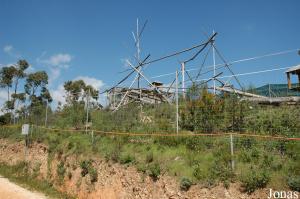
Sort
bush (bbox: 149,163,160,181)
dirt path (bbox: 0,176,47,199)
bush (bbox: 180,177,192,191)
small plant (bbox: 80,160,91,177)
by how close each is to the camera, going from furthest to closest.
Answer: small plant (bbox: 80,160,91,177) → dirt path (bbox: 0,176,47,199) → bush (bbox: 149,163,160,181) → bush (bbox: 180,177,192,191)

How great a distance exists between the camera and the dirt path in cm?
1166

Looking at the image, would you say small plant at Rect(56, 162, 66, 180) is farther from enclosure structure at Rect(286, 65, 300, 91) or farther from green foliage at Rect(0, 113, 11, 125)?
green foliage at Rect(0, 113, 11, 125)

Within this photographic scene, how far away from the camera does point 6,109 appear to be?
1414 inches

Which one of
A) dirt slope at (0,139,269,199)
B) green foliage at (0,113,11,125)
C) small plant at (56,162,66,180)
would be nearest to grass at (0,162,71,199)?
dirt slope at (0,139,269,199)

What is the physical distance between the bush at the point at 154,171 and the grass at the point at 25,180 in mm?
4569

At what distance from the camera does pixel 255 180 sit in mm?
6719

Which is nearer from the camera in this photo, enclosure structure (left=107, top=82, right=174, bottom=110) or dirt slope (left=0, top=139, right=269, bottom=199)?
dirt slope (left=0, top=139, right=269, bottom=199)

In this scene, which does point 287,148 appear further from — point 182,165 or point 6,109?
point 6,109

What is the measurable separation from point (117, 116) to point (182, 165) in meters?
6.72

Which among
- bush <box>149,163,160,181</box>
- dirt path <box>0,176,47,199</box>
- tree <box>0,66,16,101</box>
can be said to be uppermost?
tree <box>0,66,16,101</box>

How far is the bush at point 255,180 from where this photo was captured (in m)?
6.69

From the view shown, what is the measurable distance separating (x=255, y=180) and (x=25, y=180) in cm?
1207

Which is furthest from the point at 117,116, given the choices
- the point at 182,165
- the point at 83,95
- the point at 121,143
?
the point at 182,165

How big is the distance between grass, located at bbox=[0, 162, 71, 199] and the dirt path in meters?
0.42
